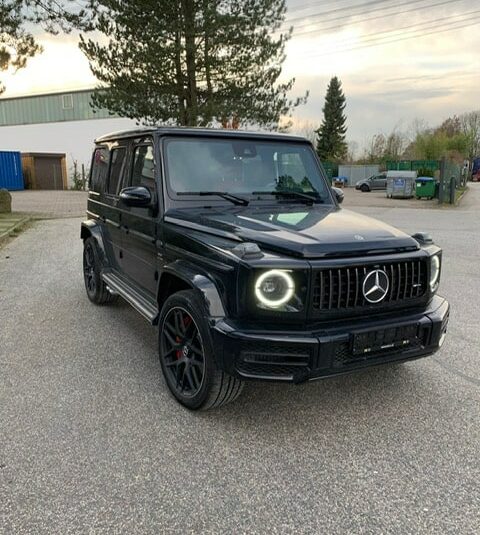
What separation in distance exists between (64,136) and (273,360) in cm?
4149

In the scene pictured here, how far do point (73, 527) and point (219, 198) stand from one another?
249cm

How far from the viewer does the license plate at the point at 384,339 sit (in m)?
2.81

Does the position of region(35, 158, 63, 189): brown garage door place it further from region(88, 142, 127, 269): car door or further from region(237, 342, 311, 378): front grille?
region(237, 342, 311, 378): front grille

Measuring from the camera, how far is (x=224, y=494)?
2.44 m

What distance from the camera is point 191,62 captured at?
54.6 feet

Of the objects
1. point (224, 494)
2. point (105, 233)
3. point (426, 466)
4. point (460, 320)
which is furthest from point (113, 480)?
point (460, 320)

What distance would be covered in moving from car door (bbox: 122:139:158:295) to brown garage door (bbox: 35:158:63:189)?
32453mm

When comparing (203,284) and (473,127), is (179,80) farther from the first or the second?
(473,127)

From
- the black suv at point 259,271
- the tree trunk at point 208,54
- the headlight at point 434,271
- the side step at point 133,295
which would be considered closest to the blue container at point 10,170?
the tree trunk at point 208,54

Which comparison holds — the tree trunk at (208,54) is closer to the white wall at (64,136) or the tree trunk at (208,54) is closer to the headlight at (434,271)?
the headlight at (434,271)

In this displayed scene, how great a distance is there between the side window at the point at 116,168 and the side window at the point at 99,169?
0.68 ft

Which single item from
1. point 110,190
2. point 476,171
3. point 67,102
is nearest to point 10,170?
point 67,102

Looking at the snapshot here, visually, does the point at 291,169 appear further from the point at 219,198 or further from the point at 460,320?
the point at 460,320

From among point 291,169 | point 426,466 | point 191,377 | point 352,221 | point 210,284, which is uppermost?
point 291,169
